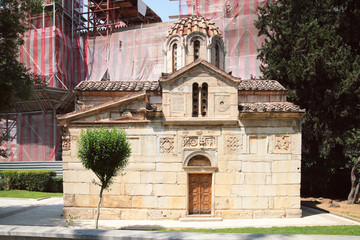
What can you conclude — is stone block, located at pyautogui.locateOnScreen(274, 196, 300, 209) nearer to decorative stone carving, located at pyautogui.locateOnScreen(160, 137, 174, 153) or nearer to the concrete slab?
the concrete slab

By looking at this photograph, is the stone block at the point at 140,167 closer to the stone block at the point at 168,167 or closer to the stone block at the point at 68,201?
the stone block at the point at 168,167

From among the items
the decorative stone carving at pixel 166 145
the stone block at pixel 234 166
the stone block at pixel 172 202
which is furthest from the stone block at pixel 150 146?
the stone block at pixel 234 166

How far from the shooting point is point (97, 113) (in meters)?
12.5

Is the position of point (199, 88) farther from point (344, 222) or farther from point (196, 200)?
point (344, 222)

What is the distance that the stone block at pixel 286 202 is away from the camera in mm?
12203

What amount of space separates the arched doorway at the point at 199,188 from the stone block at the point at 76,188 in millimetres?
3998

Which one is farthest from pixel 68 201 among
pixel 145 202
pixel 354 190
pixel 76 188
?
pixel 354 190

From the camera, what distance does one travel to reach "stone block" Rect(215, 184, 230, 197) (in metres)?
12.2

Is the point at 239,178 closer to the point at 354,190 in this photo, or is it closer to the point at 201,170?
the point at 201,170

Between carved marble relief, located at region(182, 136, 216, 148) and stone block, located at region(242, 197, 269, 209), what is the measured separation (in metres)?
2.44

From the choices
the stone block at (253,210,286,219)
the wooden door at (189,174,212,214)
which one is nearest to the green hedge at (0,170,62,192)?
the wooden door at (189,174,212,214)

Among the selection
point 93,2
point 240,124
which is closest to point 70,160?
point 240,124

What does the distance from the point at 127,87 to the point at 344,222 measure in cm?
1083

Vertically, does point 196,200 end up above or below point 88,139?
below
